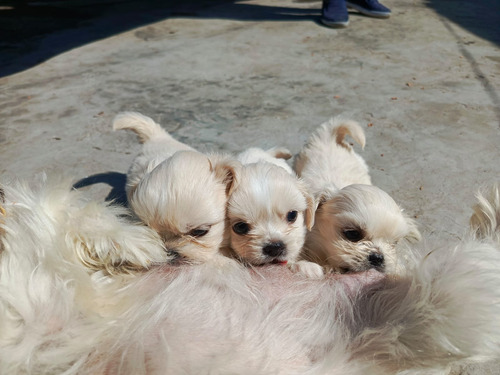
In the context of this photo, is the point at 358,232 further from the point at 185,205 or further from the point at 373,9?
the point at 373,9

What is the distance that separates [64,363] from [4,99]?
11.2ft

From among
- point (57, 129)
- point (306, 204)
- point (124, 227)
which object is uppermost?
point (124, 227)

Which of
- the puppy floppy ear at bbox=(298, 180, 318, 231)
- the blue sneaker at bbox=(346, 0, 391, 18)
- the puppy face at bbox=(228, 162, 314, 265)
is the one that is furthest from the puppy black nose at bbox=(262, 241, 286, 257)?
the blue sneaker at bbox=(346, 0, 391, 18)

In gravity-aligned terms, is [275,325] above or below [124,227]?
below

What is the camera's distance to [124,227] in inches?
66.0

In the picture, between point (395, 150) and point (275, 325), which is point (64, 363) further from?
point (395, 150)

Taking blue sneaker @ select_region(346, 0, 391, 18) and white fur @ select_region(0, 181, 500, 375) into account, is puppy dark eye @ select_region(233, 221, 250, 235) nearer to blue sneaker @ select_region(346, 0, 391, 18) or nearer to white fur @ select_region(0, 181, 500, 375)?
white fur @ select_region(0, 181, 500, 375)

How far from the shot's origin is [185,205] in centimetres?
194

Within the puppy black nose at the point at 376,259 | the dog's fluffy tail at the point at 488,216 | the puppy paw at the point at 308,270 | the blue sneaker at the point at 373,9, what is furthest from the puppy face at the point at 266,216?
the blue sneaker at the point at 373,9

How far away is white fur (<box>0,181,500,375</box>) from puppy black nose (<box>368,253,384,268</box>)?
0.30 metres

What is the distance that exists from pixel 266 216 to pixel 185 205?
0.32 m

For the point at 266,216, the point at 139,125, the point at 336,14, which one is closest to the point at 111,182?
the point at 139,125

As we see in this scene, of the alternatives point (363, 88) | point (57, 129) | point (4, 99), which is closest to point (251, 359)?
point (57, 129)

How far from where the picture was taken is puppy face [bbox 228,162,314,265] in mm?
1949
